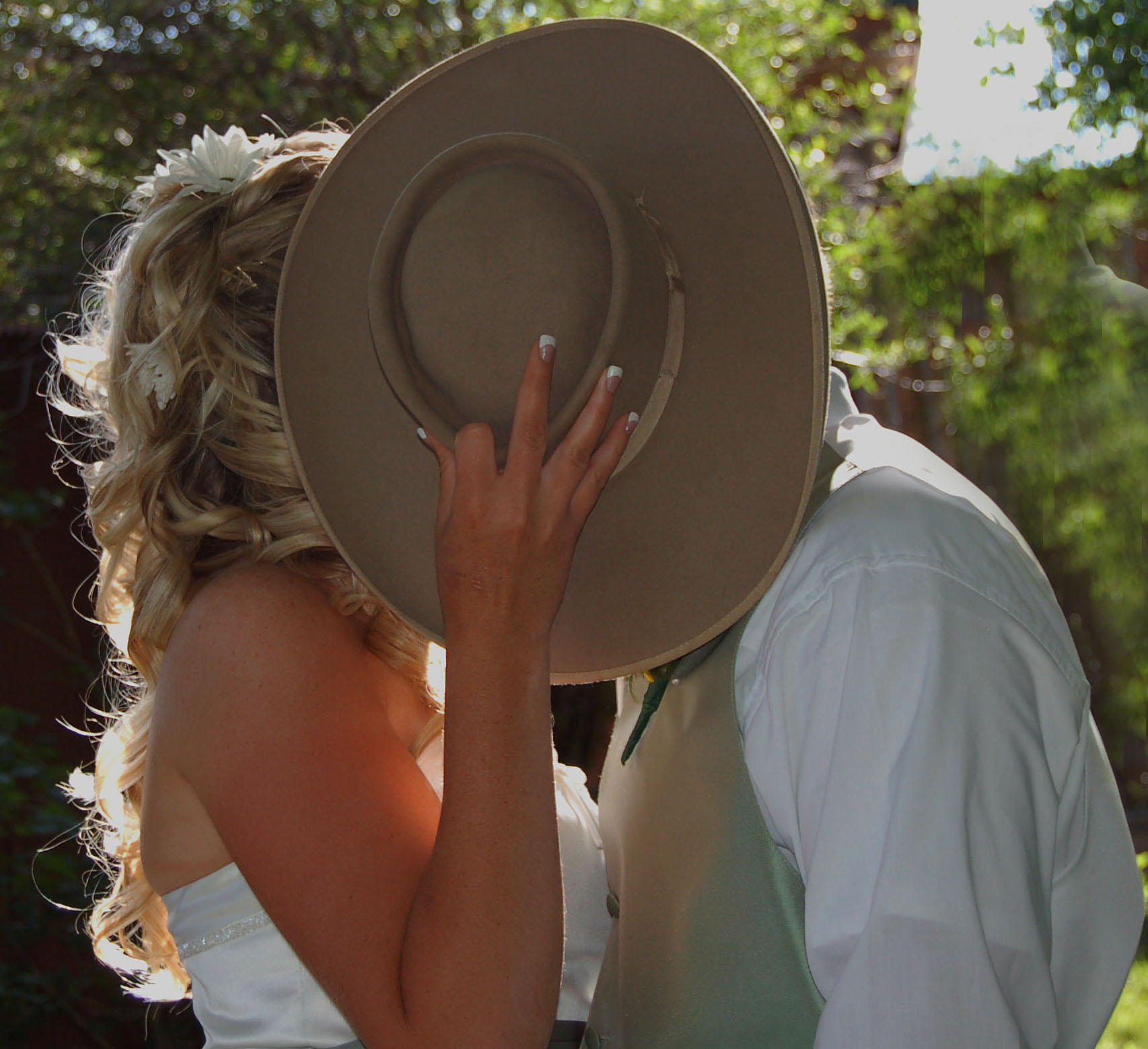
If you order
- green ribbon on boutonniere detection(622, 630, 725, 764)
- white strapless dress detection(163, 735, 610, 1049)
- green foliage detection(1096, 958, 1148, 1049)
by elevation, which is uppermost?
green ribbon on boutonniere detection(622, 630, 725, 764)

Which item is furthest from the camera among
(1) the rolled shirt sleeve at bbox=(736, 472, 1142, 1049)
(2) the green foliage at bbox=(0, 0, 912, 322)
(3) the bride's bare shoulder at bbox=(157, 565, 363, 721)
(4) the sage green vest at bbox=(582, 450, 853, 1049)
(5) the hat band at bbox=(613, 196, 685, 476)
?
(2) the green foliage at bbox=(0, 0, 912, 322)

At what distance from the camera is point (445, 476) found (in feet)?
3.93

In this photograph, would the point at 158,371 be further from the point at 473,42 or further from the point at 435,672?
the point at 473,42

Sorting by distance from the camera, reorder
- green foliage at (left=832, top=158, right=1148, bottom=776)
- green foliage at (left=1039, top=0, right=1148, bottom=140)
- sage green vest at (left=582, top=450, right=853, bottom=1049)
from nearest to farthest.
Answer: sage green vest at (left=582, top=450, right=853, bottom=1049), green foliage at (left=1039, top=0, right=1148, bottom=140), green foliage at (left=832, top=158, right=1148, bottom=776)

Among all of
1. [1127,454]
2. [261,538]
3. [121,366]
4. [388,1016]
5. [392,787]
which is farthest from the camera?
[1127,454]

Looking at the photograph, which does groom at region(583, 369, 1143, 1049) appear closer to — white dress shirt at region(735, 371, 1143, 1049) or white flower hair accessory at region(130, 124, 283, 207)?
white dress shirt at region(735, 371, 1143, 1049)

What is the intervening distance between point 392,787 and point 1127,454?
3836 mm

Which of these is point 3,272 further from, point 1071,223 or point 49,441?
point 1071,223

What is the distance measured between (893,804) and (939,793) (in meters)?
0.04

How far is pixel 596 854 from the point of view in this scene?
5.60ft

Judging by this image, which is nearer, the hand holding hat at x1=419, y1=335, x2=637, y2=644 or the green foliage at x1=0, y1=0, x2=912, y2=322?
the hand holding hat at x1=419, y1=335, x2=637, y2=644

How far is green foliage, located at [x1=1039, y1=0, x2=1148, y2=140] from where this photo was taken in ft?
12.6

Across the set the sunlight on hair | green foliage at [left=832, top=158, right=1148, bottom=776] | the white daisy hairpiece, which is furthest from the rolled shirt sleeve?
green foliage at [left=832, top=158, right=1148, bottom=776]

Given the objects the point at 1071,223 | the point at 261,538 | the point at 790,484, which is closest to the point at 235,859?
the point at 261,538
